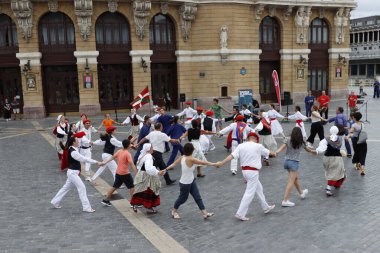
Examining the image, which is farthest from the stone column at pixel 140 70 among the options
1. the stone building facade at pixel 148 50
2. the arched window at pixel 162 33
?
the arched window at pixel 162 33

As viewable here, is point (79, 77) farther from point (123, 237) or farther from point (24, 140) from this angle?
point (123, 237)

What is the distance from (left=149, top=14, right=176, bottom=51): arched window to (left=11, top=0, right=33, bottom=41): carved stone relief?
8.27 meters

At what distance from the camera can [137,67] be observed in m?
29.4

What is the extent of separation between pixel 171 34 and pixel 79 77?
25.2ft

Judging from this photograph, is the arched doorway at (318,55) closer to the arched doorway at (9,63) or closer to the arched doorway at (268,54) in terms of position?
the arched doorway at (268,54)

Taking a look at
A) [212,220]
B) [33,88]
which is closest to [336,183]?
[212,220]

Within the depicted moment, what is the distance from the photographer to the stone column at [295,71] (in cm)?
3384

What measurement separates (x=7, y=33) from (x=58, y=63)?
13.3 ft

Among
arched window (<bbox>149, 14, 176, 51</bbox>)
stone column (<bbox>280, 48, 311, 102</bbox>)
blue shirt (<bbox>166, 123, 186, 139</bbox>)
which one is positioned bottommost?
blue shirt (<bbox>166, 123, 186, 139</bbox>)

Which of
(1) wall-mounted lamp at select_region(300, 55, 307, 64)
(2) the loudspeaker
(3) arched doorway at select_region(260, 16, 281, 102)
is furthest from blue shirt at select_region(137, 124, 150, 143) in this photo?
(1) wall-mounted lamp at select_region(300, 55, 307, 64)

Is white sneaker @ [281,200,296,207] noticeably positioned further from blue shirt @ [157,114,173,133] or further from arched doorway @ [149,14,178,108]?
arched doorway @ [149,14,178,108]

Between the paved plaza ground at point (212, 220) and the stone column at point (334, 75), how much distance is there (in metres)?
24.7

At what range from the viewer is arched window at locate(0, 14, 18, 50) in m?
27.9

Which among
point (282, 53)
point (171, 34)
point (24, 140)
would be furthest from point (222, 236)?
point (282, 53)
